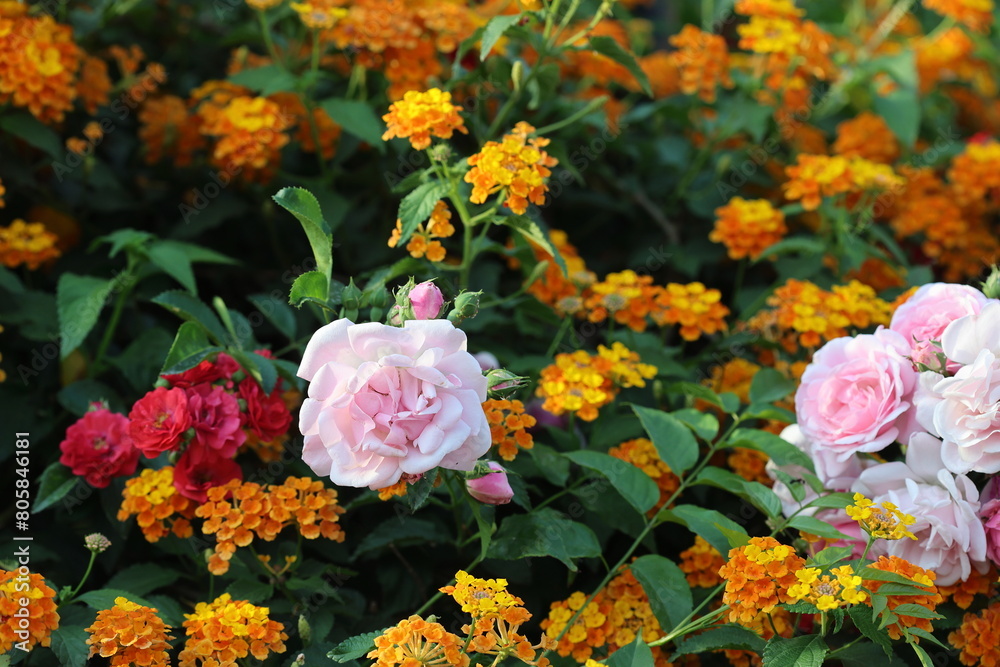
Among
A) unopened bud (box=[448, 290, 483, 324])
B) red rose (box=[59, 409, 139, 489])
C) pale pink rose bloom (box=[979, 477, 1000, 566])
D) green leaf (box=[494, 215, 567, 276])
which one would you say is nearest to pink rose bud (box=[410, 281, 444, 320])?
unopened bud (box=[448, 290, 483, 324])

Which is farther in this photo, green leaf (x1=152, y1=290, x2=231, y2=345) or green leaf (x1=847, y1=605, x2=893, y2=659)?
green leaf (x1=152, y1=290, x2=231, y2=345)

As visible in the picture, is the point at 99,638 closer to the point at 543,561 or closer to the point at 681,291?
the point at 543,561

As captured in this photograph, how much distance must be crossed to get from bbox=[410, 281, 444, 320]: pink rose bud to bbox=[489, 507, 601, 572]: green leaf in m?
0.32

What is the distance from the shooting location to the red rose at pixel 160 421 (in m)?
1.08

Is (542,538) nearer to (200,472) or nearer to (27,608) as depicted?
(200,472)

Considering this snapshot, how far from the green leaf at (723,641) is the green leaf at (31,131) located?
1.25 m

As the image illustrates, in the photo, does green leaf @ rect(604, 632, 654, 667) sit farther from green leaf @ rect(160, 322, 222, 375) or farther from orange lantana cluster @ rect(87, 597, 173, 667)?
green leaf @ rect(160, 322, 222, 375)

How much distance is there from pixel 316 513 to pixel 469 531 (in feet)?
0.73

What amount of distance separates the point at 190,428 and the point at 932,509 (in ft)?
2.91

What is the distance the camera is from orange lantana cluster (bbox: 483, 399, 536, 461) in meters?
1.07

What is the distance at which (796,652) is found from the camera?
0.95 meters

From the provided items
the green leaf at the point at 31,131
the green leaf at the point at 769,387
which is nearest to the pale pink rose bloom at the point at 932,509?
the green leaf at the point at 769,387

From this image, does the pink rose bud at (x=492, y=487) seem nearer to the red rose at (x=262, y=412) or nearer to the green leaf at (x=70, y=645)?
the red rose at (x=262, y=412)

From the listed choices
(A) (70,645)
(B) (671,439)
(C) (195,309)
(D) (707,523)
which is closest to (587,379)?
(B) (671,439)
